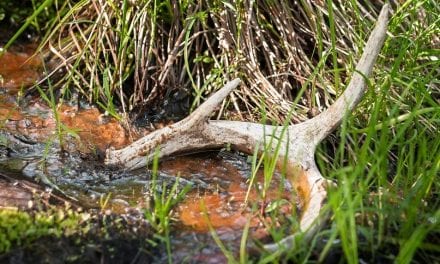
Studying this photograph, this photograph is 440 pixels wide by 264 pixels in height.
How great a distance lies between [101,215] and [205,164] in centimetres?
67

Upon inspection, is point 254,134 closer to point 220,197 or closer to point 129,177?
point 220,197

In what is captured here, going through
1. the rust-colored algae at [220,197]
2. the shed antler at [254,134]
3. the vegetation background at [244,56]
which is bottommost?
the rust-colored algae at [220,197]

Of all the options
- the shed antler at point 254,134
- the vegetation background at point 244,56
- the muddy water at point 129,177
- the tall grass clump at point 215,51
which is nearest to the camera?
the muddy water at point 129,177

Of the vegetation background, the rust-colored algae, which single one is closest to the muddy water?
the rust-colored algae

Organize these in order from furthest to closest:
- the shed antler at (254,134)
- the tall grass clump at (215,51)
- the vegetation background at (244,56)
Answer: the tall grass clump at (215,51) < the vegetation background at (244,56) < the shed antler at (254,134)

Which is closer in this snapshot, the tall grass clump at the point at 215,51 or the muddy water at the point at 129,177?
the muddy water at the point at 129,177

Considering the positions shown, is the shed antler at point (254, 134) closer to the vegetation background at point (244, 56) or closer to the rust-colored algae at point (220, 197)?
the rust-colored algae at point (220, 197)

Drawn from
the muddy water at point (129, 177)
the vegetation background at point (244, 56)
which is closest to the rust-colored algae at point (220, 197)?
the muddy water at point (129, 177)

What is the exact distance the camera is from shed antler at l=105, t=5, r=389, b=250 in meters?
2.66

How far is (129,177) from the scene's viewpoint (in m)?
2.80

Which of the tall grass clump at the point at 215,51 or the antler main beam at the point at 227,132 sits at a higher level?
the tall grass clump at the point at 215,51

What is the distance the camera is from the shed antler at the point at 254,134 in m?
2.66

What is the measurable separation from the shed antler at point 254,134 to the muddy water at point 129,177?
0.08 meters

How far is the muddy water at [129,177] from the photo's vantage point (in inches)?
94.7
